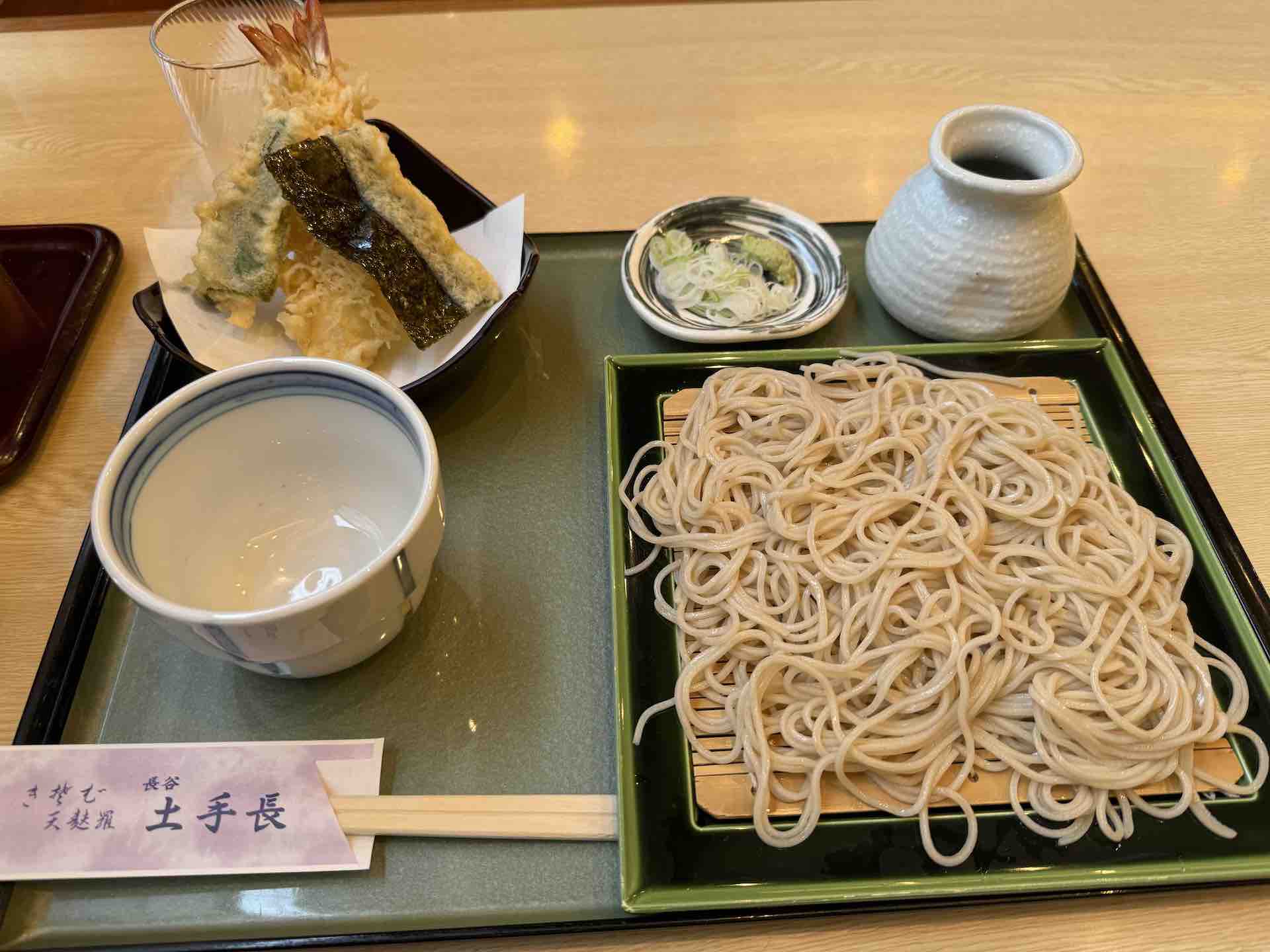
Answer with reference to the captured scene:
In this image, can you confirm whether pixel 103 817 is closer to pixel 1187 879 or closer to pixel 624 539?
pixel 624 539

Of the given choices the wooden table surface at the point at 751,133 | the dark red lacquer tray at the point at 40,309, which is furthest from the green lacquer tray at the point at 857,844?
the dark red lacquer tray at the point at 40,309

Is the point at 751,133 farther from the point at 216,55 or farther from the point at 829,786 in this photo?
the point at 829,786

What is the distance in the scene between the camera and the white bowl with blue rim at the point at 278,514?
838mm

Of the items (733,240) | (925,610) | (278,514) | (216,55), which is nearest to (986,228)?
(733,240)

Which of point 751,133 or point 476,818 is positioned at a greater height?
point 751,133

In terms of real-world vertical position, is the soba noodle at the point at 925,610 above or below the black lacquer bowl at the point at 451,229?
below

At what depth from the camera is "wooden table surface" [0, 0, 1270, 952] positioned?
4.57 ft

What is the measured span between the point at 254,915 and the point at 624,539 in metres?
0.62

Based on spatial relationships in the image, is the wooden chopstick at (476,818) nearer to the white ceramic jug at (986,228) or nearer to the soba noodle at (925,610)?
the soba noodle at (925,610)

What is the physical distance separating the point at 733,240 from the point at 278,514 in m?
0.97

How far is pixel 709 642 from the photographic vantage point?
3.44 feet

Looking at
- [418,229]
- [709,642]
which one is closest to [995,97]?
[418,229]

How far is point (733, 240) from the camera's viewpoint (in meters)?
1.57

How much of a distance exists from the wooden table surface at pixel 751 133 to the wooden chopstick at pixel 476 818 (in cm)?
60
